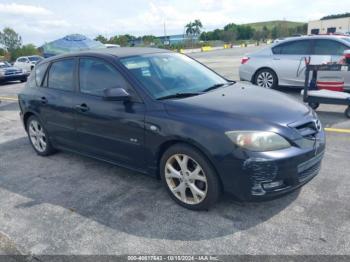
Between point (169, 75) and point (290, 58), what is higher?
point (169, 75)

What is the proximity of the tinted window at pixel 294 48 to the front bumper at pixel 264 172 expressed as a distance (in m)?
6.36

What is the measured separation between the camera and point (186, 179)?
3.29 metres

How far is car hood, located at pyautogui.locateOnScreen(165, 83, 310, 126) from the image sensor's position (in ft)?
10.2

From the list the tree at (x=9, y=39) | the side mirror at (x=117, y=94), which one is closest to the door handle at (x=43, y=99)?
the side mirror at (x=117, y=94)

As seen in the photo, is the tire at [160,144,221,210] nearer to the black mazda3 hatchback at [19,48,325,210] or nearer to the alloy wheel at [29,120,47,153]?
the black mazda3 hatchback at [19,48,325,210]

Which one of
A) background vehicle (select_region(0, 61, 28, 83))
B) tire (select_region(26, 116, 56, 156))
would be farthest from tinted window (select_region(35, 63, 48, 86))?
background vehicle (select_region(0, 61, 28, 83))

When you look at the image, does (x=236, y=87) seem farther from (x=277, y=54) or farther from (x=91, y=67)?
(x=277, y=54)

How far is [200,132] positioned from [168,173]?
66 centimetres

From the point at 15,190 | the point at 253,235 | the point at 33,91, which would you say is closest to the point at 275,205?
the point at 253,235

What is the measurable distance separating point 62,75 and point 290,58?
6288 millimetres

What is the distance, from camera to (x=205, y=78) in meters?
4.25

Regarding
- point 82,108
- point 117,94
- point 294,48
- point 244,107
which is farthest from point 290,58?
point 117,94

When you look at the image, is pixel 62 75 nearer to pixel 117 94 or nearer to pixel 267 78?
pixel 117 94

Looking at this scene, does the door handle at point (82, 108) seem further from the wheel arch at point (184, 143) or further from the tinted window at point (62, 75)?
the wheel arch at point (184, 143)
